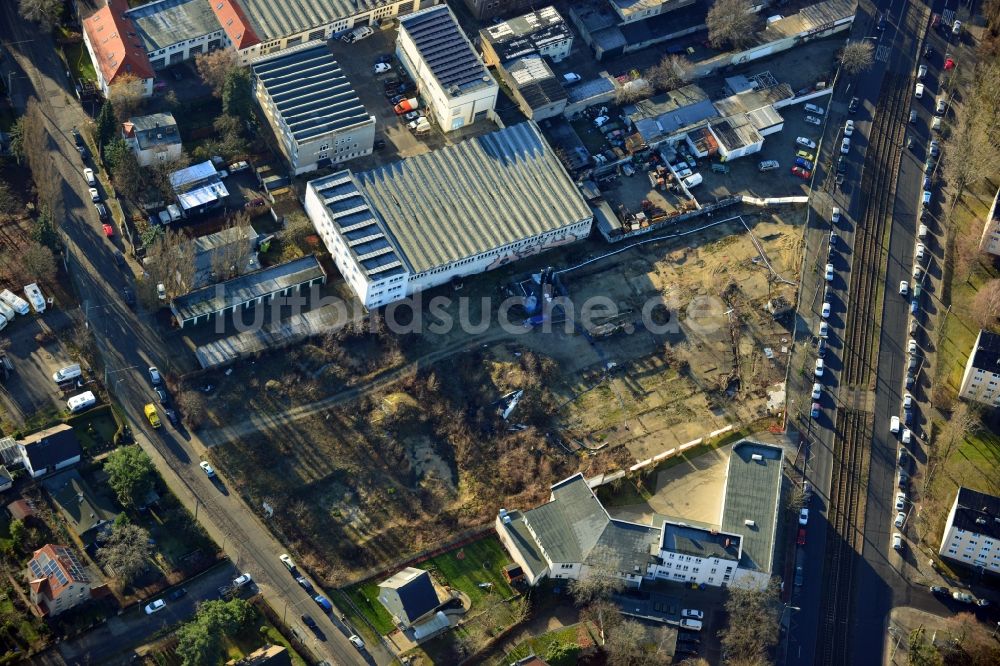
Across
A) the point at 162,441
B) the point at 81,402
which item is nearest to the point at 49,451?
the point at 81,402

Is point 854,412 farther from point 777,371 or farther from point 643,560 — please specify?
point 643,560

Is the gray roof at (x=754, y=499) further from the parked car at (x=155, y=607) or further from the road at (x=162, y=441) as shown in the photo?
the parked car at (x=155, y=607)

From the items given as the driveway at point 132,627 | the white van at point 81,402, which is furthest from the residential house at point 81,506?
the driveway at point 132,627

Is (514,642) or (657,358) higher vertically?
(657,358)

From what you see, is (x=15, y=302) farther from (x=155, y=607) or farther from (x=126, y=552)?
(x=155, y=607)

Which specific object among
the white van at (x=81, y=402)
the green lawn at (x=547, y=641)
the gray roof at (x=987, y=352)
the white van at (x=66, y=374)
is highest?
the white van at (x=66, y=374)

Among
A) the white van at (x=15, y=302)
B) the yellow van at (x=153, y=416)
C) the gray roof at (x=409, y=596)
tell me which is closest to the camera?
the gray roof at (x=409, y=596)

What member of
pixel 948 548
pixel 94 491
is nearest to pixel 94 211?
pixel 94 491

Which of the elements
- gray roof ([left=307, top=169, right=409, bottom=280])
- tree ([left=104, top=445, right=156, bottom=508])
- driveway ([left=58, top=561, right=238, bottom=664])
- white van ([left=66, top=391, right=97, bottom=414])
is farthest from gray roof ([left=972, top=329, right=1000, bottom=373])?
white van ([left=66, top=391, right=97, bottom=414])
